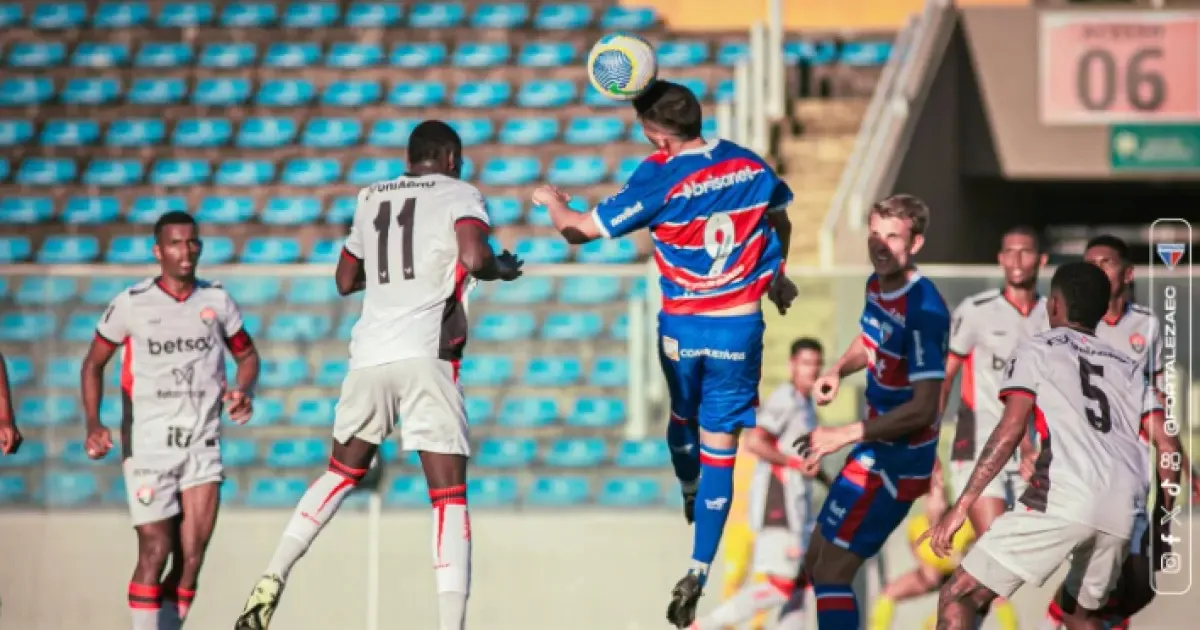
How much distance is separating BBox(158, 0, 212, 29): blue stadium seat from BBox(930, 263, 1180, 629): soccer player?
39.9ft

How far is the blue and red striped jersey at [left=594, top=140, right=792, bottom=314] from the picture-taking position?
757 centimetres

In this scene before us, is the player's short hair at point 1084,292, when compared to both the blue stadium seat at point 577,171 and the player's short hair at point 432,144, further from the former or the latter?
the blue stadium seat at point 577,171

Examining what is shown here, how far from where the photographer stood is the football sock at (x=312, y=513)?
24.8ft

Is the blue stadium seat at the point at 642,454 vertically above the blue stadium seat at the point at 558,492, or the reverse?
the blue stadium seat at the point at 642,454

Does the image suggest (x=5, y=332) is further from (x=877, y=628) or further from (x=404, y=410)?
(x=877, y=628)

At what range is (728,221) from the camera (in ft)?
25.2

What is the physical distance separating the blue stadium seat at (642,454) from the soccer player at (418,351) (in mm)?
3238

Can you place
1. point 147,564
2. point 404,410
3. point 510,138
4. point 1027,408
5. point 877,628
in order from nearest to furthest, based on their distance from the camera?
point 1027,408
point 404,410
point 147,564
point 877,628
point 510,138

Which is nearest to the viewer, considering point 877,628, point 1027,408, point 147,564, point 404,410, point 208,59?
point 1027,408

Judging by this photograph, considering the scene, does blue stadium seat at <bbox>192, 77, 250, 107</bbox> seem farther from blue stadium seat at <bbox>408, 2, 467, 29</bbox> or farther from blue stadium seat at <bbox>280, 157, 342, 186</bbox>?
blue stadium seat at <bbox>408, 2, 467, 29</bbox>

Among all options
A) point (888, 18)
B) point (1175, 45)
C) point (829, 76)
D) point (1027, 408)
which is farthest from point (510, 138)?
point (1027, 408)

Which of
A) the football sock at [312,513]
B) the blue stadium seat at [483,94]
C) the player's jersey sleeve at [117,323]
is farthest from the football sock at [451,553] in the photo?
the blue stadium seat at [483,94]

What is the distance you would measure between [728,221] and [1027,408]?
139cm

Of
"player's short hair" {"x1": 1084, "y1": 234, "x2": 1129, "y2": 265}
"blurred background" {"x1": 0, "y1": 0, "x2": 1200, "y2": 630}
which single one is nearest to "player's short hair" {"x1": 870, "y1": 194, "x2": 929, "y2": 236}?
"player's short hair" {"x1": 1084, "y1": 234, "x2": 1129, "y2": 265}
